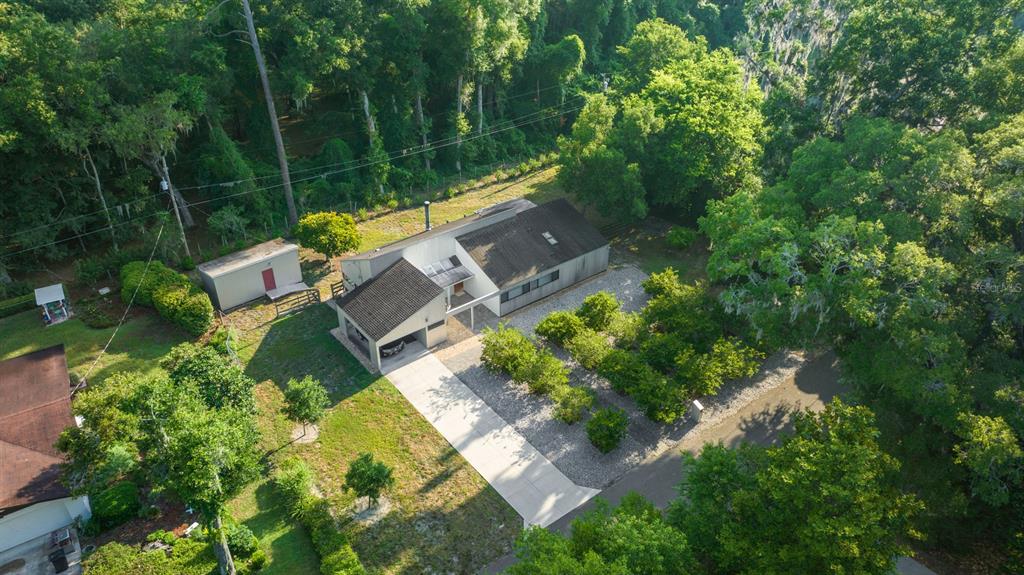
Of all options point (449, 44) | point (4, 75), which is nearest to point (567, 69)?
point (449, 44)

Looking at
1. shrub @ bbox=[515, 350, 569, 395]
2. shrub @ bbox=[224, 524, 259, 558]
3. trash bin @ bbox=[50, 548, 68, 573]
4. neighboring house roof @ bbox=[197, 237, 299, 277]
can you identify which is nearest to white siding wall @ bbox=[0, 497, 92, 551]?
trash bin @ bbox=[50, 548, 68, 573]

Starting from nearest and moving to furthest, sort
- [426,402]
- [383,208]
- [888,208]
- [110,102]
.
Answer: [888,208], [426,402], [110,102], [383,208]

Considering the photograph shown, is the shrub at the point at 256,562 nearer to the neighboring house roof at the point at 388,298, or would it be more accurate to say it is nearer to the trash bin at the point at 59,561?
the trash bin at the point at 59,561

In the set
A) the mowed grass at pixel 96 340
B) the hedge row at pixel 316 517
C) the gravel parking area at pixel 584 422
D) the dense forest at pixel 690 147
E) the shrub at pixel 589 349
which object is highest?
the dense forest at pixel 690 147

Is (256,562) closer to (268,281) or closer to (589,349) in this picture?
(589,349)

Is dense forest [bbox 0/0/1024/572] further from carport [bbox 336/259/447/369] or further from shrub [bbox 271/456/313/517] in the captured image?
shrub [bbox 271/456/313/517]

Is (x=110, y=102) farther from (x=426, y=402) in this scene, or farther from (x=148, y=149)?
(x=426, y=402)

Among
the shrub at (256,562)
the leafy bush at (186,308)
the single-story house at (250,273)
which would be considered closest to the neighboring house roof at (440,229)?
the single-story house at (250,273)
